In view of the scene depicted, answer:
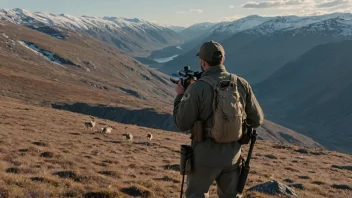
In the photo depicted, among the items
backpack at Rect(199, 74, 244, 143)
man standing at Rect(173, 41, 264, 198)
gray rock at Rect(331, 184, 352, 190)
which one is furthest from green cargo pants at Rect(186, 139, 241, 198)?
gray rock at Rect(331, 184, 352, 190)

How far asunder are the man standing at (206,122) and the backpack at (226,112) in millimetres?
105

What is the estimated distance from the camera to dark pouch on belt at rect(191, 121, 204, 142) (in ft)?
23.4

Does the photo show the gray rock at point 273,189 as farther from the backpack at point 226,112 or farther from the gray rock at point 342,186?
the backpack at point 226,112

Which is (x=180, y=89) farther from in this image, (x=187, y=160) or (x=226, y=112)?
(x=187, y=160)

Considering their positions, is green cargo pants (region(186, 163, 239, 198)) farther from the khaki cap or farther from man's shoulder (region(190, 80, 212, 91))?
the khaki cap

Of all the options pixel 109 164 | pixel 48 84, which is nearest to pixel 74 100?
pixel 48 84

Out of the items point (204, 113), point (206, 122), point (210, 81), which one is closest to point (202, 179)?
point (206, 122)

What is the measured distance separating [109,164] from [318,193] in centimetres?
1029

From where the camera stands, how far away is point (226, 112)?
6.93m

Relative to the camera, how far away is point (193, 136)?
23.9 ft

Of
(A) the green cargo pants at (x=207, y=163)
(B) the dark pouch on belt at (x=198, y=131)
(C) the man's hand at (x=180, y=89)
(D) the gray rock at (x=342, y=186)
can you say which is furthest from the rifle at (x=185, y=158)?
(D) the gray rock at (x=342, y=186)

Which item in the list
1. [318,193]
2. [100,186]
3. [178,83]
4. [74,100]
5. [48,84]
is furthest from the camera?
[48,84]

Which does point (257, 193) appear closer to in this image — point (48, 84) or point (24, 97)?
point (24, 97)

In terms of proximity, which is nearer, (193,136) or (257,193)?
(193,136)
